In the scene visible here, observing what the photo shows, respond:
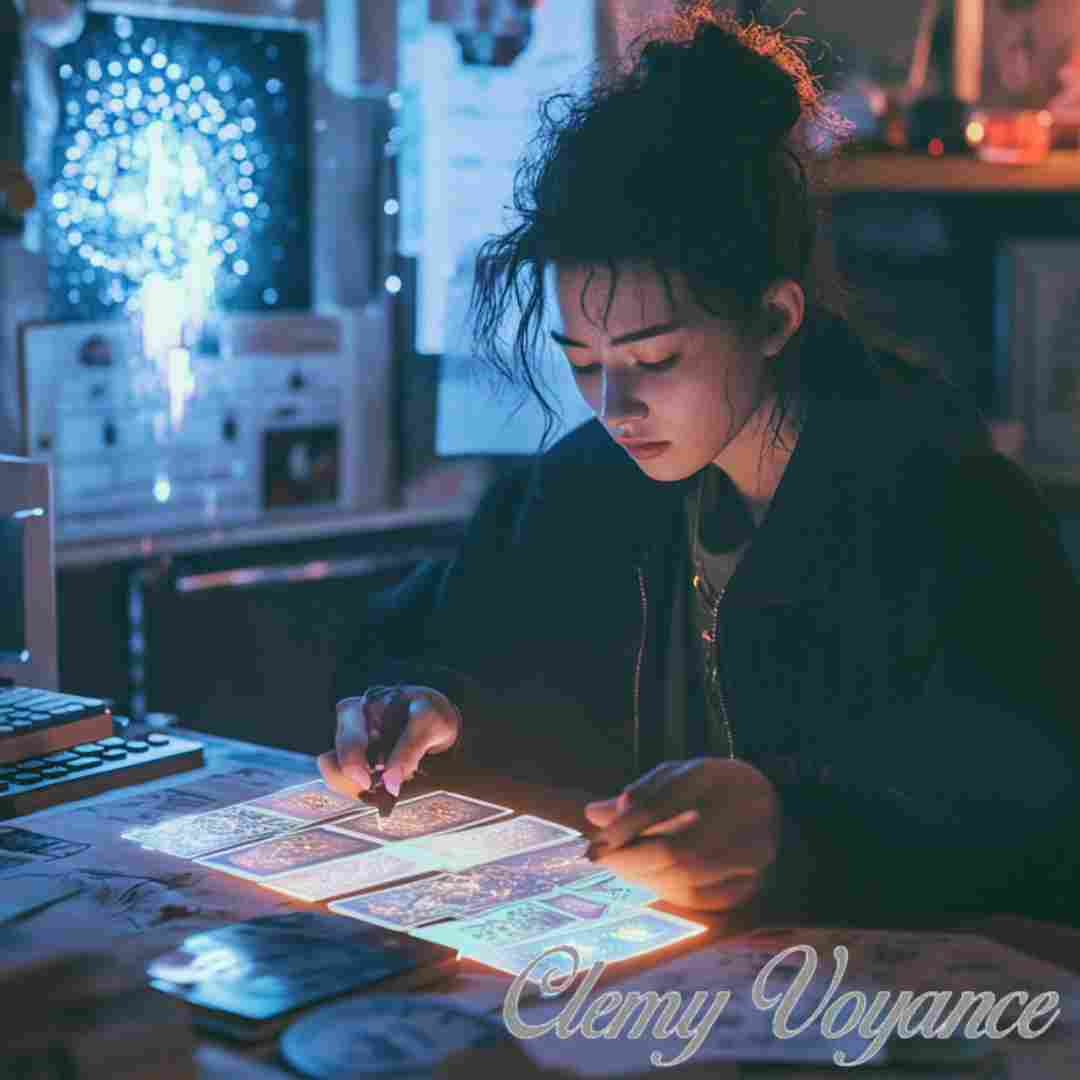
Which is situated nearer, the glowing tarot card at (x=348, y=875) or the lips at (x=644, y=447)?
the glowing tarot card at (x=348, y=875)

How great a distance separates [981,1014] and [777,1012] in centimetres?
12

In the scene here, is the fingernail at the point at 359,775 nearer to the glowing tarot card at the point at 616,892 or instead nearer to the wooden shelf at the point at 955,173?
the glowing tarot card at the point at 616,892

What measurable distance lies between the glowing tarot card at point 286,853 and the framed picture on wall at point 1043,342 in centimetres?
212

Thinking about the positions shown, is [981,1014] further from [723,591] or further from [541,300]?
[541,300]

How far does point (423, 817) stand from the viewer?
55.6 inches

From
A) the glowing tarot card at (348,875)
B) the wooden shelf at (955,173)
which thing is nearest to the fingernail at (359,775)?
the glowing tarot card at (348,875)

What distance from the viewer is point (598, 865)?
129cm

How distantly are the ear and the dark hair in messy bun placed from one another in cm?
1

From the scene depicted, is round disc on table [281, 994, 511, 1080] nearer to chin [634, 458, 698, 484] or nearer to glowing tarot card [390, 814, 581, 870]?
glowing tarot card [390, 814, 581, 870]

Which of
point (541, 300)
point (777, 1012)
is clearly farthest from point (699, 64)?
point (777, 1012)

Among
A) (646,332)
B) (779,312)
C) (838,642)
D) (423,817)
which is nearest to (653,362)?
(646,332)

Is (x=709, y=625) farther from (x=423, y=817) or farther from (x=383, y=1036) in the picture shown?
(x=383, y=1036)

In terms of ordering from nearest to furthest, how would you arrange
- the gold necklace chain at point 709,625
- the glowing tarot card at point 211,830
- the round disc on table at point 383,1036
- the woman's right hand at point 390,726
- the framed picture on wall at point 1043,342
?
the round disc on table at point 383,1036, the glowing tarot card at point 211,830, the woman's right hand at point 390,726, the gold necklace chain at point 709,625, the framed picture on wall at point 1043,342

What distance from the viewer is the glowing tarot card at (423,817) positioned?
137 centimetres
